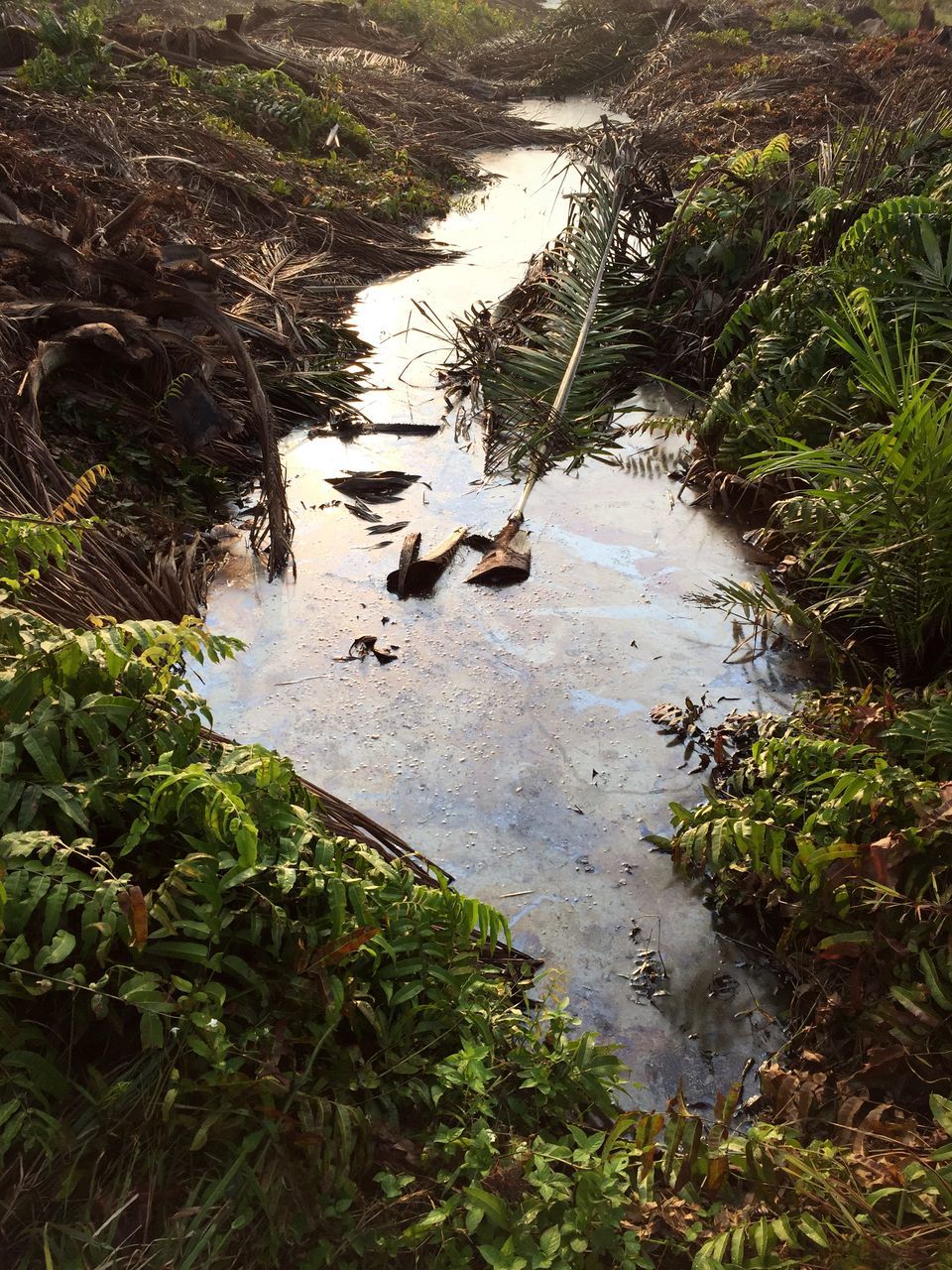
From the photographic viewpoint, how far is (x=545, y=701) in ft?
9.80

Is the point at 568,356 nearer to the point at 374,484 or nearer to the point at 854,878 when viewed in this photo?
the point at 374,484

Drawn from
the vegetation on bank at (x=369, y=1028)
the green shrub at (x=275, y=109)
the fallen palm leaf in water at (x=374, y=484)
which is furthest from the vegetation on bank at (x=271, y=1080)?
the green shrub at (x=275, y=109)

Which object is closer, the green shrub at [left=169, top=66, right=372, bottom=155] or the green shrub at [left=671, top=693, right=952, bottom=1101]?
the green shrub at [left=671, top=693, right=952, bottom=1101]

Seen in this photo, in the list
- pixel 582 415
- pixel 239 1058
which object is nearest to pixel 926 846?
pixel 239 1058

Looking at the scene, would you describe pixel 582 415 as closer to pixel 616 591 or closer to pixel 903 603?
pixel 616 591

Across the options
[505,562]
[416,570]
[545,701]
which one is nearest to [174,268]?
[416,570]

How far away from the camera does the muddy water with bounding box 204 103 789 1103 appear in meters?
2.25

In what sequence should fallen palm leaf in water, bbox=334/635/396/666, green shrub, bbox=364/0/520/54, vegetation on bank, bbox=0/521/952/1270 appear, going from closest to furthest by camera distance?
vegetation on bank, bbox=0/521/952/1270 < fallen palm leaf in water, bbox=334/635/396/666 < green shrub, bbox=364/0/520/54

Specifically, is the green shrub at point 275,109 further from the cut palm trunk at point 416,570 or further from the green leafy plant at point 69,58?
the cut palm trunk at point 416,570

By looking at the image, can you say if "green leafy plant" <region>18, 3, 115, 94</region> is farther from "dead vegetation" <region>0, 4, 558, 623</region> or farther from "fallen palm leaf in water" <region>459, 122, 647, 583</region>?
"fallen palm leaf in water" <region>459, 122, 647, 583</region>

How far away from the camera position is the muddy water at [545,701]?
225cm

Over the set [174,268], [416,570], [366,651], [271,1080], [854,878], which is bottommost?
[366,651]

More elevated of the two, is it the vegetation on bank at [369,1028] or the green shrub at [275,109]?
the green shrub at [275,109]

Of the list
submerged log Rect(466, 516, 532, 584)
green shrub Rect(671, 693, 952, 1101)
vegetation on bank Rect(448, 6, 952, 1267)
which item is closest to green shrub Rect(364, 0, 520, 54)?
vegetation on bank Rect(448, 6, 952, 1267)
